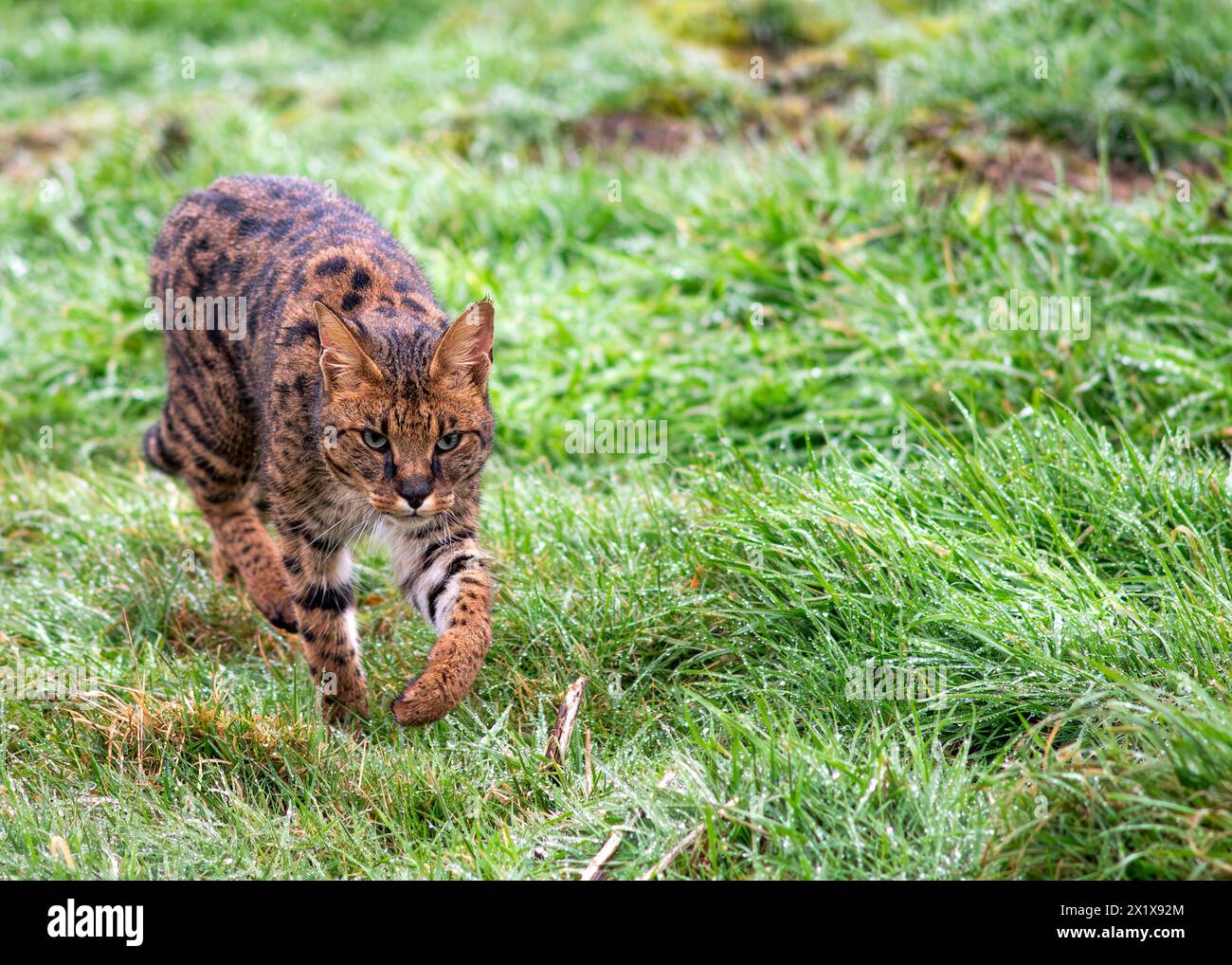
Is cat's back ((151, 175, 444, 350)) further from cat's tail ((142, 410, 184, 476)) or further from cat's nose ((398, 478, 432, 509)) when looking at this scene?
cat's nose ((398, 478, 432, 509))

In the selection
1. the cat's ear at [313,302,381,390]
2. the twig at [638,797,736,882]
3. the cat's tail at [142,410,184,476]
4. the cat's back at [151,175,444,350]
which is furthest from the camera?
the cat's tail at [142,410,184,476]

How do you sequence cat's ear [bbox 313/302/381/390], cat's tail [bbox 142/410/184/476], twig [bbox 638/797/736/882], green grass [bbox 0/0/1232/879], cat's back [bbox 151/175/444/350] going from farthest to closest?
1. cat's tail [bbox 142/410/184/476]
2. cat's back [bbox 151/175/444/350]
3. cat's ear [bbox 313/302/381/390]
4. green grass [bbox 0/0/1232/879]
5. twig [bbox 638/797/736/882]

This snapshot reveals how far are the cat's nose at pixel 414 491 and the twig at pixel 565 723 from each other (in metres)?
0.75

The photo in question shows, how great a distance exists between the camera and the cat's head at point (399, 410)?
382 cm

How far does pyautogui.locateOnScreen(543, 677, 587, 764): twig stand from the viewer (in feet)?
12.5

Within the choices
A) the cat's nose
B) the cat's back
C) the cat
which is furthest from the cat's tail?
the cat's nose

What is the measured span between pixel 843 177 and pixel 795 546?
3.33m

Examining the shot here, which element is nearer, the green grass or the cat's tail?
the green grass

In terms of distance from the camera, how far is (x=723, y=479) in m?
4.65

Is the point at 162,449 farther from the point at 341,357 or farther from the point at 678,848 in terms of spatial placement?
the point at 678,848

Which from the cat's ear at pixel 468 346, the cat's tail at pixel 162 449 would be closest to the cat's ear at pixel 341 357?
the cat's ear at pixel 468 346

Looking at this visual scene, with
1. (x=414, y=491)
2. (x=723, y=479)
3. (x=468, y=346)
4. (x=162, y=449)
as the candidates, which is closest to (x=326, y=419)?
(x=414, y=491)

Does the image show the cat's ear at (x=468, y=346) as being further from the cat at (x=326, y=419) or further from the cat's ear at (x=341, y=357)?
the cat's ear at (x=341, y=357)

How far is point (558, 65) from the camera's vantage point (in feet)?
29.2
